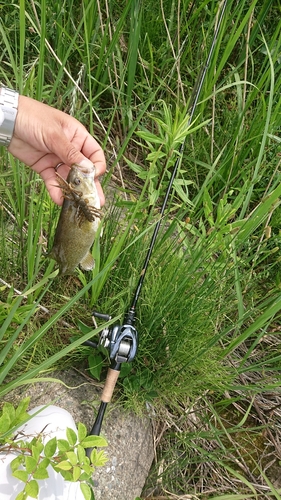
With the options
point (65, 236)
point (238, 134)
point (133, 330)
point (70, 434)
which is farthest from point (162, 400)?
point (238, 134)

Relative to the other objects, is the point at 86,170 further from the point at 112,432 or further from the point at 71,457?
the point at 112,432

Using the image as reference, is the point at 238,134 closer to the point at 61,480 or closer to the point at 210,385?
the point at 210,385

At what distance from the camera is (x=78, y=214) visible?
5.01ft

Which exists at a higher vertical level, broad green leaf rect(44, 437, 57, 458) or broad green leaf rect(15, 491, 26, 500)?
broad green leaf rect(44, 437, 57, 458)

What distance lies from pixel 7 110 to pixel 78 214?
57cm

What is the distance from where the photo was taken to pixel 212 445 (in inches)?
85.2

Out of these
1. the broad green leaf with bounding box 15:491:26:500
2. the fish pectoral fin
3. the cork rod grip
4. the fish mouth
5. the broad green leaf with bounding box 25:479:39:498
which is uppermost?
the fish mouth

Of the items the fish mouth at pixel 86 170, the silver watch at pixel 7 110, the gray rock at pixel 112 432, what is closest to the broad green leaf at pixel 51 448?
the gray rock at pixel 112 432

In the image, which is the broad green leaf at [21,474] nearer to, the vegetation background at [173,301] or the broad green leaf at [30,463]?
the broad green leaf at [30,463]

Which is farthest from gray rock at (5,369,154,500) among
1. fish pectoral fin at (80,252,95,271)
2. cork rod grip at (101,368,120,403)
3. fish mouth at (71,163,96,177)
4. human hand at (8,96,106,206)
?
fish mouth at (71,163,96,177)

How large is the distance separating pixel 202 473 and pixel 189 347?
0.60 m

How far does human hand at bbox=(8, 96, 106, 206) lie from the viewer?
1725 mm

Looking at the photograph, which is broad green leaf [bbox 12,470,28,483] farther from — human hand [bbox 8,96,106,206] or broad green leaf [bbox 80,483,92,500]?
human hand [bbox 8,96,106,206]

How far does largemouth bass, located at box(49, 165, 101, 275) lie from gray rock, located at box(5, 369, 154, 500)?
67 centimetres
